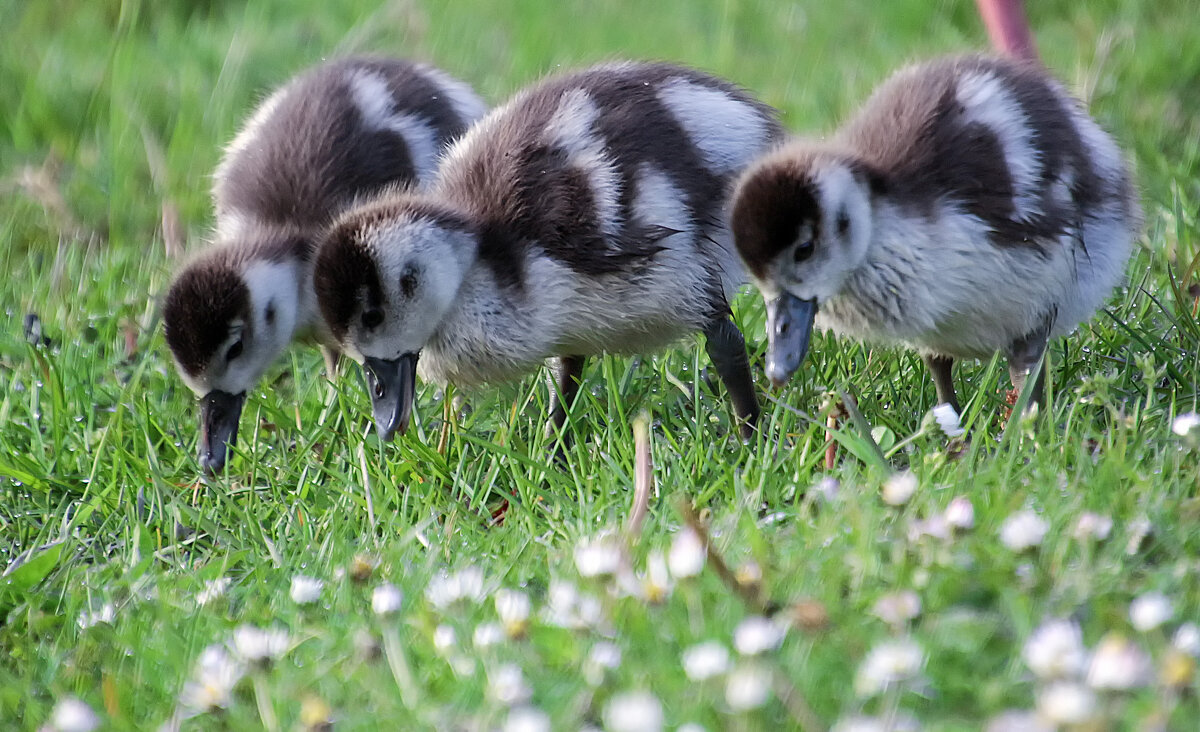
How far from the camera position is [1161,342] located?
320 centimetres

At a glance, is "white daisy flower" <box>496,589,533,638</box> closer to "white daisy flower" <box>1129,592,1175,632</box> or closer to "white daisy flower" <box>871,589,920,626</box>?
"white daisy flower" <box>871,589,920,626</box>

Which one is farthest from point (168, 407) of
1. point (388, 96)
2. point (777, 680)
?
point (777, 680)

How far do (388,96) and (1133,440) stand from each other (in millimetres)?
2218

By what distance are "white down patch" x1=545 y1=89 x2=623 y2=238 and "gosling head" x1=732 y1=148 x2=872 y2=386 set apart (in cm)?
35

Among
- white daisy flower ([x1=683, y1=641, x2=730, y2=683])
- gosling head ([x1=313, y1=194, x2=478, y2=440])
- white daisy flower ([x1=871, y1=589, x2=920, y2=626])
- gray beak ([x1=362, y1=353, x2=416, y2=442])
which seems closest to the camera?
white daisy flower ([x1=683, y1=641, x2=730, y2=683])

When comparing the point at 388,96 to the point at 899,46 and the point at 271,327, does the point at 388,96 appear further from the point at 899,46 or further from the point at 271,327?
the point at 899,46

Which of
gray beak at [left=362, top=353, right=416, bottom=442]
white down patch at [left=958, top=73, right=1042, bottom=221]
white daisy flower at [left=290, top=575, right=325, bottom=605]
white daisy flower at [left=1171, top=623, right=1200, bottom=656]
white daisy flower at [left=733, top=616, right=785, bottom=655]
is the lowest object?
gray beak at [left=362, top=353, right=416, bottom=442]

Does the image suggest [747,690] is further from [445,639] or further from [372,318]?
[372,318]

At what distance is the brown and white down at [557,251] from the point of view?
10.3 ft

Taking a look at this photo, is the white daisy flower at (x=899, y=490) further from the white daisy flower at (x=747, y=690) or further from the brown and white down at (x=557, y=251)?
the brown and white down at (x=557, y=251)

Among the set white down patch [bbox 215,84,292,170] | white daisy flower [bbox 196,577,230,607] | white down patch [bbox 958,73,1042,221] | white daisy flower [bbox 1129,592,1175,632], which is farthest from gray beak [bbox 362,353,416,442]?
white daisy flower [bbox 1129,592,1175,632]

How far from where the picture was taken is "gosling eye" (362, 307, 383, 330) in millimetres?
3172

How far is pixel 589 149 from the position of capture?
126 inches

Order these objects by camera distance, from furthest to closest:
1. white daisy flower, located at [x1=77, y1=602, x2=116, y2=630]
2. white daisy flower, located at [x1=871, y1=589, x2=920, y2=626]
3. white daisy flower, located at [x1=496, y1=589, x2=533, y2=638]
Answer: white daisy flower, located at [x1=77, y1=602, x2=116, y2=630] → white daisy flower, located at [x1=496, y1=589, x2=533, y2=638] → white daisy flower, located at [x1=871, y1=589, x2=920, y2=626]
